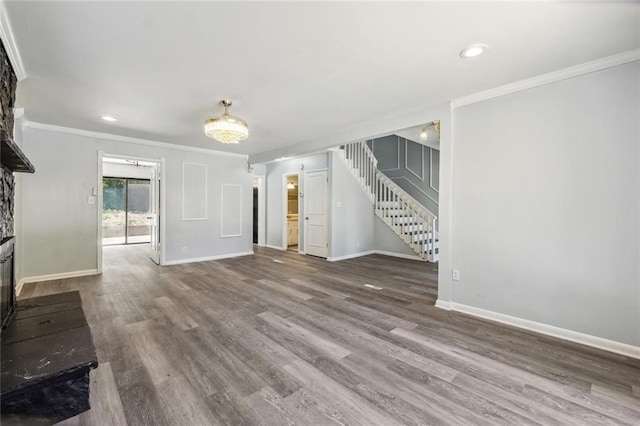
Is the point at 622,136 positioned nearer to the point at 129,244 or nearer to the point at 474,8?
the point at 474,8

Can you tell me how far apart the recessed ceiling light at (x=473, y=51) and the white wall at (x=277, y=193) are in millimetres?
4776

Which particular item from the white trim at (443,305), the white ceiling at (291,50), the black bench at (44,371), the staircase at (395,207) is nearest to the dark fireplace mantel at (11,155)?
the white ceiling at (291,50)

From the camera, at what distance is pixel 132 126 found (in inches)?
167

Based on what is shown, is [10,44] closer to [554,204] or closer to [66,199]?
[66,199]

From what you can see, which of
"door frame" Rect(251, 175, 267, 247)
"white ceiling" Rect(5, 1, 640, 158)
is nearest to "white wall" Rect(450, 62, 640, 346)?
"white ceiling" Rect(5, 1, 640, 158)

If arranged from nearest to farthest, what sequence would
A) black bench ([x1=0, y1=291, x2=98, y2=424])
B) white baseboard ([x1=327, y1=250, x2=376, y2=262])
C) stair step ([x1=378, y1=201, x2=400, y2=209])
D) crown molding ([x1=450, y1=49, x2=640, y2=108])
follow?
black bench ([x1=0, y1=291, x2=98, y2=424])
crown molding ([x1=450, y1=49, x2=640, y2=108])
white baseboard ([x1=327, y1=250, x2=376, y2=262])
stair step ([x1=378, y1=201, x2=400, y2=209])

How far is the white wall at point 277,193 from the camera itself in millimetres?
7000

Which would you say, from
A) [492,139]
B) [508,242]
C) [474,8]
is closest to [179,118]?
[474,8]

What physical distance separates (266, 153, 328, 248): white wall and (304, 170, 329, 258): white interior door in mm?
215

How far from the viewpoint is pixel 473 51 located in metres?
2.17

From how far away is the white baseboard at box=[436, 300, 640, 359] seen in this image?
2.27 meters

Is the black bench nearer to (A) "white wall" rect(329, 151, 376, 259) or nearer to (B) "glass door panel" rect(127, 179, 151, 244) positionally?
(A) "white wall" rect(329, 151, 376, 259)

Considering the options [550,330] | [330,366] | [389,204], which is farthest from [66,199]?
[550,330]

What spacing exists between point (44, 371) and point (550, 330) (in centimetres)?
379
